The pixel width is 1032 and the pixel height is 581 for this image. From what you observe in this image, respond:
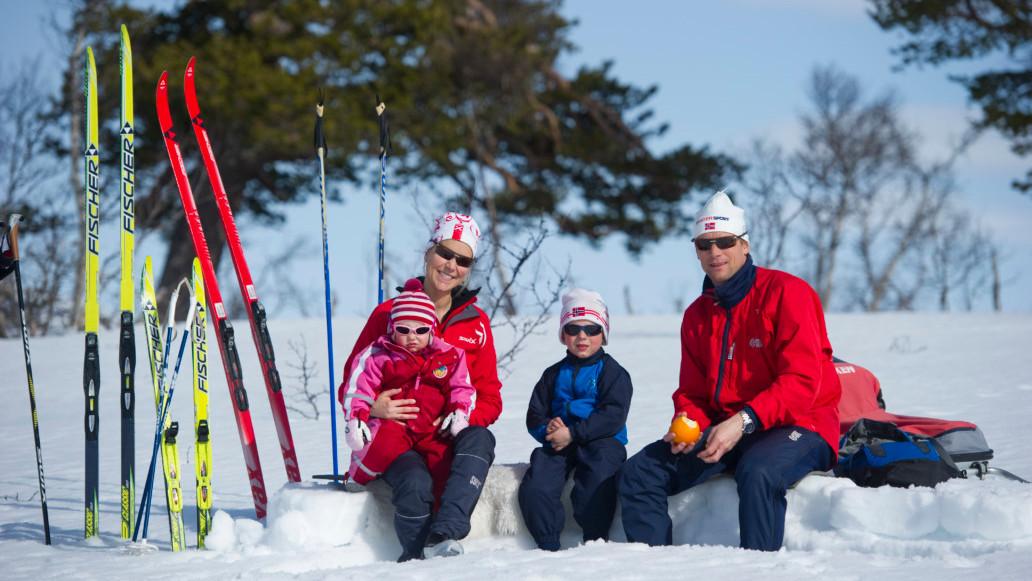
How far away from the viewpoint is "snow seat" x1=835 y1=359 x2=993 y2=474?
404 cm

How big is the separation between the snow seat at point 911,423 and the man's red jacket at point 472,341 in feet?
4.29

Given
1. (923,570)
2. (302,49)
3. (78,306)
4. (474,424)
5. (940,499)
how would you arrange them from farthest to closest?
(78,306)
(302,49)
(474,424)
(940,499)
(923,570)

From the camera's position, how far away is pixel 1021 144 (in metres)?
14.1

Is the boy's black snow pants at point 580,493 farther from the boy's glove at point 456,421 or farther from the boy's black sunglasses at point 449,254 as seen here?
the boy's black sunglasses at point 449,254

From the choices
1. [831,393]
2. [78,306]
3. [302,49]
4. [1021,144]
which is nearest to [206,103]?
[302,49]

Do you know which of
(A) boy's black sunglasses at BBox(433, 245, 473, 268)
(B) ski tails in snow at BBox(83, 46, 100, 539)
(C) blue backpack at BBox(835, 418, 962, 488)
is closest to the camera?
(C) blue backpack at BBox(835, 418, 962, 488)

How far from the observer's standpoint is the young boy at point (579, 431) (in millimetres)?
3611

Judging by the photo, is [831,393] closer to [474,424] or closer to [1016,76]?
[474,424]

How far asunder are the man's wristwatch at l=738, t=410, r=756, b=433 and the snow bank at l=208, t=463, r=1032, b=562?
262 mm

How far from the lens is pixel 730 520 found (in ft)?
11.4

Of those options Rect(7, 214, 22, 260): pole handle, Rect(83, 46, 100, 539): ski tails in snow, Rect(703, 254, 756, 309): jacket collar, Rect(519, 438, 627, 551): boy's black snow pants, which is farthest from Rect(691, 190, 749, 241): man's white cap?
Rect(7, 214, 22, 260): pole handle

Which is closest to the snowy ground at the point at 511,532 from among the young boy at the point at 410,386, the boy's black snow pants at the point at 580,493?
the boy's black snow pants at the point at 580,493

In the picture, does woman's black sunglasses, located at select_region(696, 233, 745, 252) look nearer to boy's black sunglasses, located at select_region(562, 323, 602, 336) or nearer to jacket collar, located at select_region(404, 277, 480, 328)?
boy's black sunglasses, located at select_region(562, 323, 602, 336)

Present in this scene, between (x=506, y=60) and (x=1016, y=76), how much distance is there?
284 inches
